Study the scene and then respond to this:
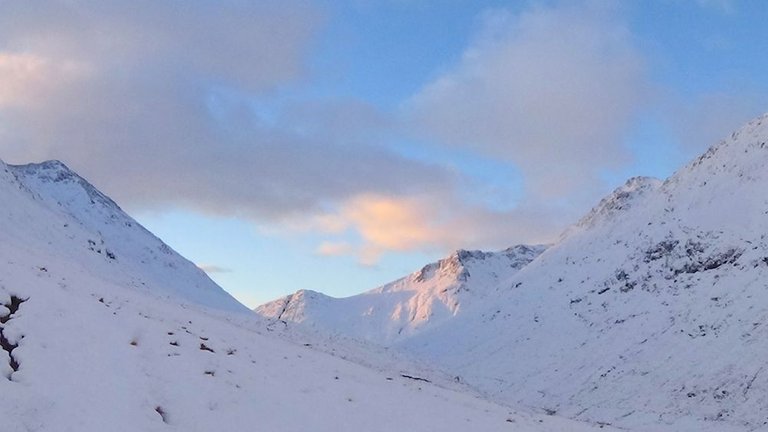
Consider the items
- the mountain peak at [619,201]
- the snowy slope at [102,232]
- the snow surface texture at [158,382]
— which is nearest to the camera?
the snow surface texture at [158,382]

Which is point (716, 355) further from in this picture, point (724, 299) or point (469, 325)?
point (469, 325)

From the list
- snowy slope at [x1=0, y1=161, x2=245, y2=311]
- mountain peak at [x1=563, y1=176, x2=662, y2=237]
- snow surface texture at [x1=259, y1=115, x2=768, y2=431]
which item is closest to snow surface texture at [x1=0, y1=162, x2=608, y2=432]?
snow surface texture at [x1=259, y1=115, x2=768, y2=431]

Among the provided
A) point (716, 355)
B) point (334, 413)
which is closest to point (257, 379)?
point (334, 413)

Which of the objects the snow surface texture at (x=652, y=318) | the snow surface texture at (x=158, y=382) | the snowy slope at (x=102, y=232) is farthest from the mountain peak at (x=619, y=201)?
the snow surface texture at (x=158, y=382)

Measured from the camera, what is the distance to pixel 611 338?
57062 millimetres

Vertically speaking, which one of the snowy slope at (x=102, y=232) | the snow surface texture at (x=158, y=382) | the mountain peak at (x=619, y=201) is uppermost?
the mountain peak at (x=619, y=201)

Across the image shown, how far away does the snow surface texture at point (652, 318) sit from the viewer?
40.0m

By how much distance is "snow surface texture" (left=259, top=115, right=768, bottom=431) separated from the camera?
40.0m

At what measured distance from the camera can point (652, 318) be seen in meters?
55.2

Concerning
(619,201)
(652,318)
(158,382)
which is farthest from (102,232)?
(158,382)

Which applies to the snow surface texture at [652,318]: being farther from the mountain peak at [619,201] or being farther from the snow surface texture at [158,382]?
the snow surface texture at [158,382]

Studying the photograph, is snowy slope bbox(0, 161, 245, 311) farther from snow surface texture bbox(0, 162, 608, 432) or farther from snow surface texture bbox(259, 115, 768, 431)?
snow surface texture bbox(0, 162, 608, 432)

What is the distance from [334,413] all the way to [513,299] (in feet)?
256

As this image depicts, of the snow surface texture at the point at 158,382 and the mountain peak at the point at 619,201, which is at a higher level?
the mountain peak at the point at 619,201
